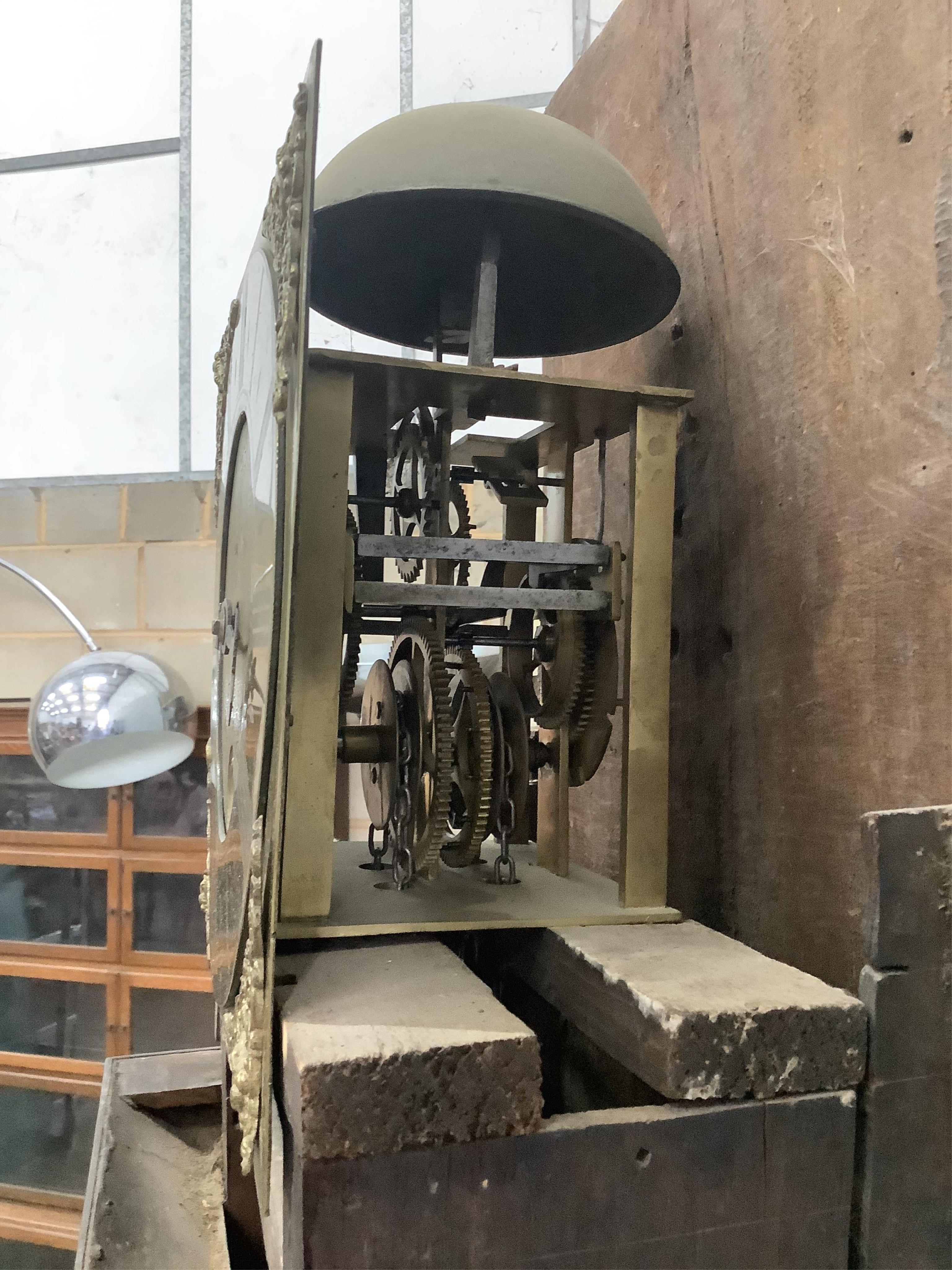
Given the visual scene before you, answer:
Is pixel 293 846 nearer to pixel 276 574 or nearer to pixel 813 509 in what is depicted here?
pixel 276 574

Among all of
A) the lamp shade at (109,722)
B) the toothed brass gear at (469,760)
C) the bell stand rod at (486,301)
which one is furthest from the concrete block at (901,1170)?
the lamp shade at (109,722)

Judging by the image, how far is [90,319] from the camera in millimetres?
2459

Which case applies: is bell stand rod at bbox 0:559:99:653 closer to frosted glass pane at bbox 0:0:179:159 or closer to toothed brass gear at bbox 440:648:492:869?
frosted glass pane at bbox 0:0:179:159

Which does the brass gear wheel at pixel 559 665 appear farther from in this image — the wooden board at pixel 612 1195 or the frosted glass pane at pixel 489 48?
the frosted glass pane at pixel 489 48

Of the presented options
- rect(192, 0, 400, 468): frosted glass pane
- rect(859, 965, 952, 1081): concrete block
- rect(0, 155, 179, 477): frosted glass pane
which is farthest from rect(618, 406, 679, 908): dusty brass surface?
rect(0, 155, 179, 477): frosted glass pane

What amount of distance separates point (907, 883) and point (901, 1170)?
0.23m

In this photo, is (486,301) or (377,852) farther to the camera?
(377,852)

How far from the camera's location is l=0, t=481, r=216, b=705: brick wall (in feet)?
8.47

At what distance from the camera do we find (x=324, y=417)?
90 cm

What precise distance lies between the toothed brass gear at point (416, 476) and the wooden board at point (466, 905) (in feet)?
1.26

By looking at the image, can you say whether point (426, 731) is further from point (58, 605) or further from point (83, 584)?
point (83, 584)

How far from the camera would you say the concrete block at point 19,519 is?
261 cm

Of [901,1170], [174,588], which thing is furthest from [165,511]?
[901,1170]

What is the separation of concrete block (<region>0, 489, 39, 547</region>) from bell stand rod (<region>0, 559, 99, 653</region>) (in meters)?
0.21
